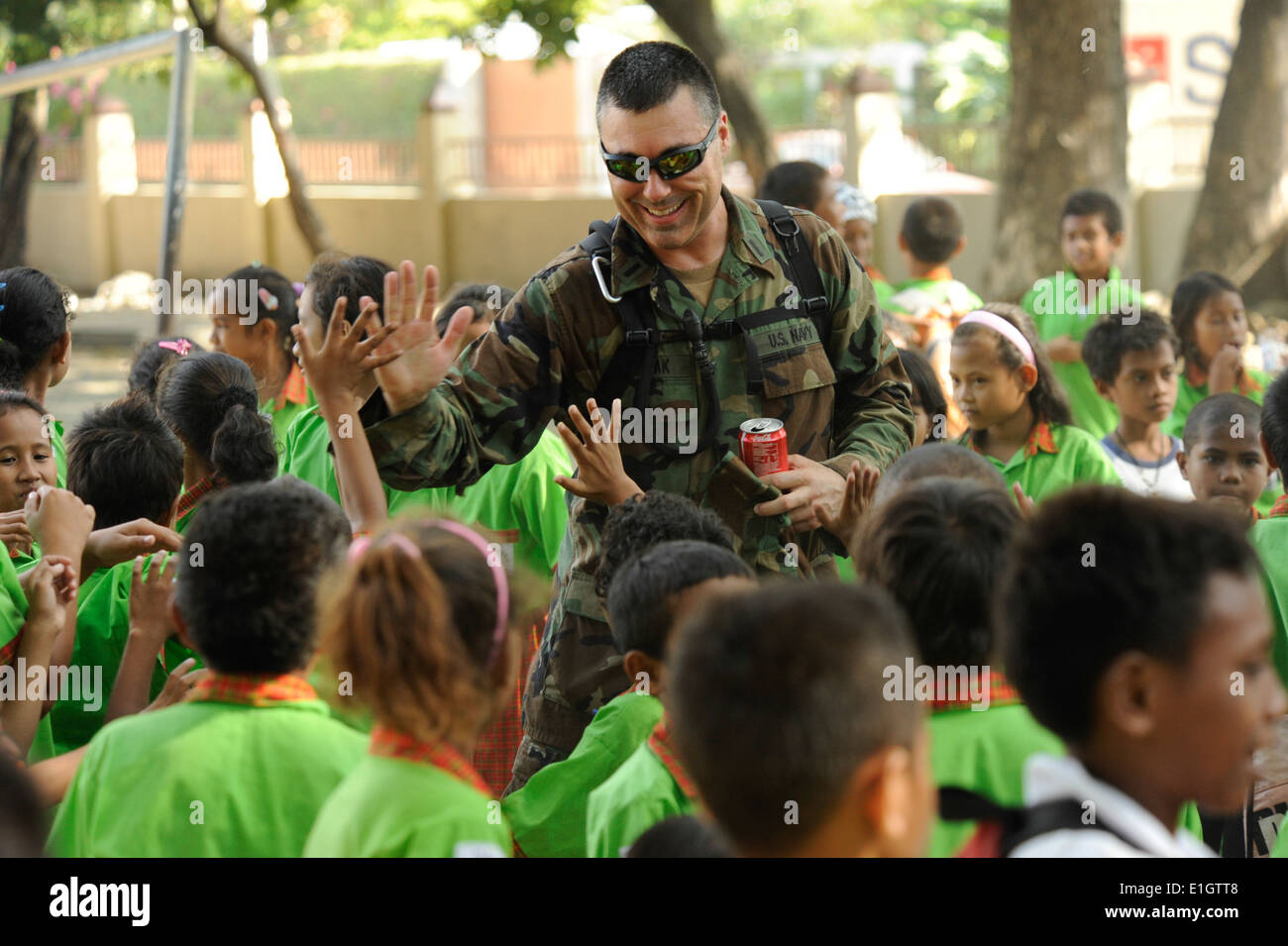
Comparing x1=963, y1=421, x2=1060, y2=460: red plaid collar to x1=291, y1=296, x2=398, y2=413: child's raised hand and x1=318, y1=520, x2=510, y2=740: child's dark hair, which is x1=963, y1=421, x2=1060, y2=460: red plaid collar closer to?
x1=291, y1=296, x2=398, y2=413: child's raised hand

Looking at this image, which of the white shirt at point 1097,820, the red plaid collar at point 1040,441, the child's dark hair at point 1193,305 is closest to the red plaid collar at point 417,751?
the white shirt at point 1097,820

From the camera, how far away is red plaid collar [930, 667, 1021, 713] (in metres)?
2.35

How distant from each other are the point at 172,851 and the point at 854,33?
3553cm

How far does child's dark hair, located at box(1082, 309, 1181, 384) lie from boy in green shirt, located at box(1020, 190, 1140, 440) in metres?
0.90

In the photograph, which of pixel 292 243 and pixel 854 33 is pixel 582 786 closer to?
pixel 292 243

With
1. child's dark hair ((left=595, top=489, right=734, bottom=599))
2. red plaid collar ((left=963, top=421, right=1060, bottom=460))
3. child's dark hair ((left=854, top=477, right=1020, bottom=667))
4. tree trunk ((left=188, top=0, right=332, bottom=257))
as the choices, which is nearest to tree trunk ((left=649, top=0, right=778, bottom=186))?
tree trunk ((left=188, top=0, right=332, bottom=257))

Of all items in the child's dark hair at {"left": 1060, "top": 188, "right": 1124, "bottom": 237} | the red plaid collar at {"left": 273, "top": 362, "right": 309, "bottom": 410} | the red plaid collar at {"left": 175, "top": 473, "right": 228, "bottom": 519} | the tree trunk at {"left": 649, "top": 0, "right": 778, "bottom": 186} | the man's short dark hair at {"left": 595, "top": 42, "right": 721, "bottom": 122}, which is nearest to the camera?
the man's short dark hair at {"left": 595, "top": 42, "right": 721, "bottom": 122}

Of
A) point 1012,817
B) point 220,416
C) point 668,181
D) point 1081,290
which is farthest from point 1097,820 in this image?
point 1081,290

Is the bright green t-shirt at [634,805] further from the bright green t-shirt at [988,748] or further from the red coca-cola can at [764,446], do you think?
the red coca-cola can at [764,446]

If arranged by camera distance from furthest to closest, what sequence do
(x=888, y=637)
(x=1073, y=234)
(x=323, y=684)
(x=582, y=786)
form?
(x=1073, y=234)
(x=582, y=786)
(x=323, y=684)
(x=888, y=637)

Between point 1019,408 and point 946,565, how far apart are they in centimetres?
247

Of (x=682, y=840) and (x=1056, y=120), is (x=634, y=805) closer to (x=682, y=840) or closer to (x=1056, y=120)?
(x=682, y=840)

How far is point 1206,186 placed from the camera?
1355 cm

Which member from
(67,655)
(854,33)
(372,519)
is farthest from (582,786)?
(854,33)
